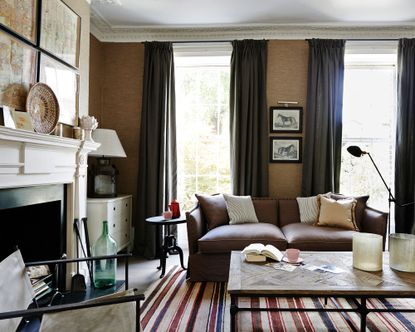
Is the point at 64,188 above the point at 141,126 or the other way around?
the other way around

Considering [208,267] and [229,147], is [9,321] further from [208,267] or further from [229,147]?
[229,147]

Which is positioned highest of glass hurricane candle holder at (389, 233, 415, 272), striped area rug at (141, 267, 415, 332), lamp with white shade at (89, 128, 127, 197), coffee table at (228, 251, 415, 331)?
lamp with white shade at (89, 128, 127, 197)

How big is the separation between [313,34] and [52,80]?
3194 mm

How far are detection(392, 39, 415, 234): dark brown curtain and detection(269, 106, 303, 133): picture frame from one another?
119 centimetres

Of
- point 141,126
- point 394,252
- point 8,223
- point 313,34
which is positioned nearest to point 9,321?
point 8,223

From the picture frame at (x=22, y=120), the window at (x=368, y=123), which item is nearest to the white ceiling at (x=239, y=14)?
the window at (x=368, y=123)

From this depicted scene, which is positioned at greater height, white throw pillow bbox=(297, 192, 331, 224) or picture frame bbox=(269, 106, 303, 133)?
picture frame bbox=(269, 106, 303, 133)

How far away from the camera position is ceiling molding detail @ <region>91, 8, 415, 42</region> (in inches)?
164

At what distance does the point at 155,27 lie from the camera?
432cm

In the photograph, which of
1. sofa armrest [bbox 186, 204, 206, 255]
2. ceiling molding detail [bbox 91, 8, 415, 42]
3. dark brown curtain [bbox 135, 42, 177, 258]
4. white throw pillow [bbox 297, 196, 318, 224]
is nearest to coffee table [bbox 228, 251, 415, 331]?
sofa armrest [bbox 186, 204, 206, 255]

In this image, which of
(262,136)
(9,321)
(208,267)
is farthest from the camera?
(262,136)

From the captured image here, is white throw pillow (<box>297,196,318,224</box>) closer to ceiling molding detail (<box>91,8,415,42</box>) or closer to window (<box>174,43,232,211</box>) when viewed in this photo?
window (<box>174,43,232,211</box>)

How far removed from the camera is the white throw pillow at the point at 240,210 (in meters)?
3.70

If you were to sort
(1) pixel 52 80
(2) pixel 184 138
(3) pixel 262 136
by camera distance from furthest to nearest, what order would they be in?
(2) pixel 184 138, (3) pixel 262 136, (1) pixel 52 80
